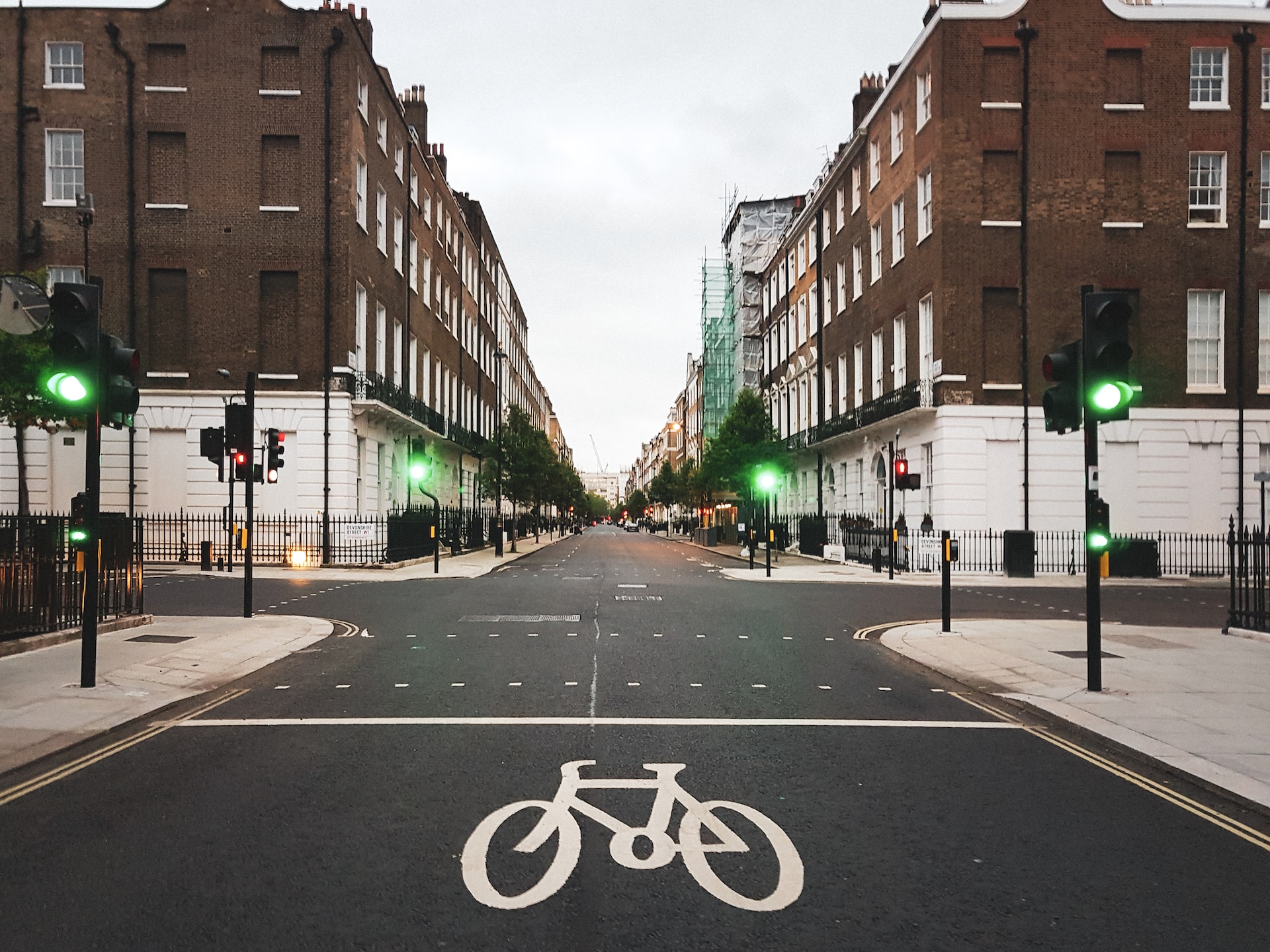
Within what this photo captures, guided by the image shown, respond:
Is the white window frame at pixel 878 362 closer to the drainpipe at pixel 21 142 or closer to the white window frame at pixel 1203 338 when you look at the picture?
the white window frame at pixel 1203 338

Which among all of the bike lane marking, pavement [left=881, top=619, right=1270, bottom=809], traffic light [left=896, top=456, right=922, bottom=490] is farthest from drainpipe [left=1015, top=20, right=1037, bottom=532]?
the bike lane marking

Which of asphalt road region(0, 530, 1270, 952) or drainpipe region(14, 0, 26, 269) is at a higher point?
drainpipe region(14, 0, 26, 269)

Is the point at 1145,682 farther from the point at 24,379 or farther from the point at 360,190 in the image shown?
the point at 360,190

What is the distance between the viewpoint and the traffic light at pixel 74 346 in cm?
796

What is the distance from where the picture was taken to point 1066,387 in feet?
28.1

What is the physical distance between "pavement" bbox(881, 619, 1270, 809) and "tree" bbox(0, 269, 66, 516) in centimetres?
2053

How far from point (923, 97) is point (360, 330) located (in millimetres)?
20293

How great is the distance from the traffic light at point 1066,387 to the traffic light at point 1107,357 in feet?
0.76

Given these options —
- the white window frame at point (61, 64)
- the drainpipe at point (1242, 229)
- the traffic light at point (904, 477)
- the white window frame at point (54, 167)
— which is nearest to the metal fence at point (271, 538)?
the white window frame at point (54, 167)

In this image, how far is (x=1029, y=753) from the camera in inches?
259

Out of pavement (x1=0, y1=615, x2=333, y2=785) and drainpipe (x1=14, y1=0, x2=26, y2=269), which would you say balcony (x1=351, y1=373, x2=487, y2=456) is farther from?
pavement (x1=0, y1=615, x2=333, y2=785)

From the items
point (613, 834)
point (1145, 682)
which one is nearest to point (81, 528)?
point (613, 834)

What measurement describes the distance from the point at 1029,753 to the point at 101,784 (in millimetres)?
6184

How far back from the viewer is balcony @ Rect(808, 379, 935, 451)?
29.2 meters
